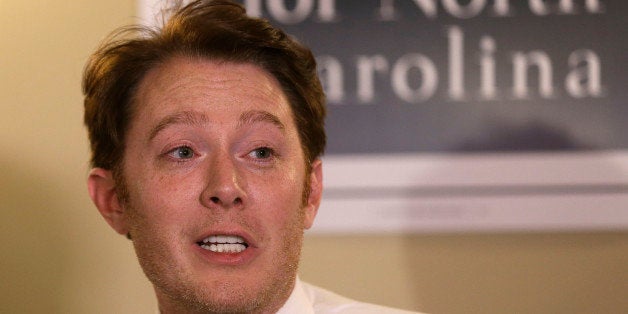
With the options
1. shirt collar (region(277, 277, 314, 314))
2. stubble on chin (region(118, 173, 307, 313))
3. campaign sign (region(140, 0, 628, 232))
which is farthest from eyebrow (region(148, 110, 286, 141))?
campaign sign (region(140, 0, 628, 232))

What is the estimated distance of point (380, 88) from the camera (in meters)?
1.44

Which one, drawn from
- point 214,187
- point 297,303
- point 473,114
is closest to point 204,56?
point 214,187

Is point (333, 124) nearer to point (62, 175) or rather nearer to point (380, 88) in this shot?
point (380, 88)

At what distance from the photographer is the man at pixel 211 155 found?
104cm

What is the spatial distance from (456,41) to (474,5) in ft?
0.22

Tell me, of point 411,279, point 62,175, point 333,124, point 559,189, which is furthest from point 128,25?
point 559,189

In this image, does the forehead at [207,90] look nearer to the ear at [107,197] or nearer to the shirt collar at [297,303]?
the ear at [107,197]

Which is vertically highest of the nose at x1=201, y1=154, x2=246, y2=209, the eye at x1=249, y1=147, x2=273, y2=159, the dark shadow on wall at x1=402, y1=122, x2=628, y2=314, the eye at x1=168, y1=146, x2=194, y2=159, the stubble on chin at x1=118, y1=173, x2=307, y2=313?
the eye at x1=168, y1=146, x2=194, y2=159

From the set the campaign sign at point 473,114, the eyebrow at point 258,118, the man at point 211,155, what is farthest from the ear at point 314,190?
the campaign sign at point 473,114

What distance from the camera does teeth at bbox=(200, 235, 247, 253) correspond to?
1030 mm

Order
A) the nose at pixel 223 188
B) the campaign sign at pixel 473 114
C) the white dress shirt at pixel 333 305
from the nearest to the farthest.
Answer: the nose at pixel 223 188
the white dress shirt at pixel 333 305
the campaign sign at pixel 473 114

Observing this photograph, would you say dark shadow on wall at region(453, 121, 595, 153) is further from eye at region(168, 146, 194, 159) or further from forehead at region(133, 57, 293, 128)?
eye at region(168, 146, 194, 159)

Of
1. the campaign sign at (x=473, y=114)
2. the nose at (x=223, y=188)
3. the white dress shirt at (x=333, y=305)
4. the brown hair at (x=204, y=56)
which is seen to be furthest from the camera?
the campaign sign at (x=473, y=114)

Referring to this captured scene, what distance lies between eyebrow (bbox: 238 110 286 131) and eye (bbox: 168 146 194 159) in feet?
0.22
